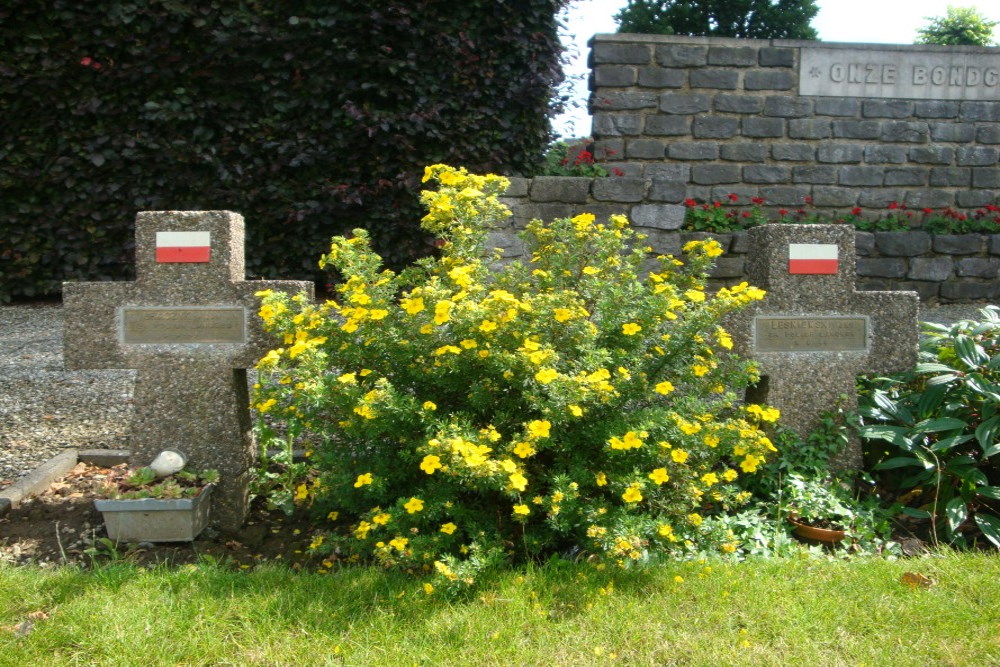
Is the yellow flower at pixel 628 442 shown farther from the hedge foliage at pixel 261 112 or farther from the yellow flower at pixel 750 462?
the hedge foliage at pixel 261 112

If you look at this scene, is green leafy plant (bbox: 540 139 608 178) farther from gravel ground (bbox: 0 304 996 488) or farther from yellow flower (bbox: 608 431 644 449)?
yellow flower (bbox: 608 431 644 449)

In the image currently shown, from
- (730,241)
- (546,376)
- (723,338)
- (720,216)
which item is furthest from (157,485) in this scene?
(720,216)

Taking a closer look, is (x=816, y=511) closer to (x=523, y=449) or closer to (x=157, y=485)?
(x=523, y=449)

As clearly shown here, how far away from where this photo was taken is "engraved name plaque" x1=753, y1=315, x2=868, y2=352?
135 inches

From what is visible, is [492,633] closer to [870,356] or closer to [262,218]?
[870,356]

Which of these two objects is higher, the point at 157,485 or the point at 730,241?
the point at 730,241

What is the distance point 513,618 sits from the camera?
95.3 inches

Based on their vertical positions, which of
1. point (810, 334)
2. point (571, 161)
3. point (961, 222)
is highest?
point (571, 161)

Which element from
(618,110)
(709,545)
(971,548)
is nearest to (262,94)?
(618,110)

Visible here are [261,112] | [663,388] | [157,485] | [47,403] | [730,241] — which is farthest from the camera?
[730,241]

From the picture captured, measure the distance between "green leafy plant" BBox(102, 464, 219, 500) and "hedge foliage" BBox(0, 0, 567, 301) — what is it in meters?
3.28

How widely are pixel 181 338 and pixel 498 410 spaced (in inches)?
53.2

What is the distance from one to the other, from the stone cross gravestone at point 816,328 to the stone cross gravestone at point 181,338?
1879 millimetres

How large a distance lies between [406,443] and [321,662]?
73 cm
